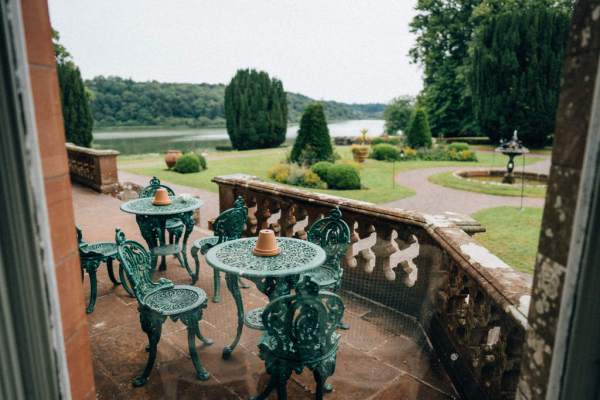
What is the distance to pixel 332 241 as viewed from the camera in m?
3.77

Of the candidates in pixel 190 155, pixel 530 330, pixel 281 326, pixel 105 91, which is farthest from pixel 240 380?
pixel 105 91

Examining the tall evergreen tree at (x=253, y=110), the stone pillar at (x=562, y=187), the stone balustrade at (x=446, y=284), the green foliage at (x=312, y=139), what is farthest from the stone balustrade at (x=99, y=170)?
the tall evergreen tree at (x=253, y=110)

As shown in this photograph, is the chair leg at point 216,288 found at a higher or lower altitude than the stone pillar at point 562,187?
lower

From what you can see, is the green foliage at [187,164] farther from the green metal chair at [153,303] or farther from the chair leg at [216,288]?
the green metal chair at [153,303]

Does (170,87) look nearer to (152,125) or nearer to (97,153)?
(152,125)

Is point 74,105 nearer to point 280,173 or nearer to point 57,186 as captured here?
point 280,173

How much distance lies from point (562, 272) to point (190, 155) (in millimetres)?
18293

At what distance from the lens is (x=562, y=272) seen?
46.3 inches

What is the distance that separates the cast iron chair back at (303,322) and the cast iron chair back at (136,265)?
1.17 meters

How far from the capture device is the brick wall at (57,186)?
1.11 meters

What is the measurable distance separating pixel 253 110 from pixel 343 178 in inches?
843

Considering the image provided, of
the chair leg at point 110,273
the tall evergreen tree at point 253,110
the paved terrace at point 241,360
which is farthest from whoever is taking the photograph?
the tall evergreen tree at point 253,110

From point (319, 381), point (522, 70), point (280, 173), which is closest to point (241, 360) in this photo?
point (319, 381)

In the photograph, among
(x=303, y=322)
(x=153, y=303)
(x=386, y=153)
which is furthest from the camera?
(x=386, y=153)
